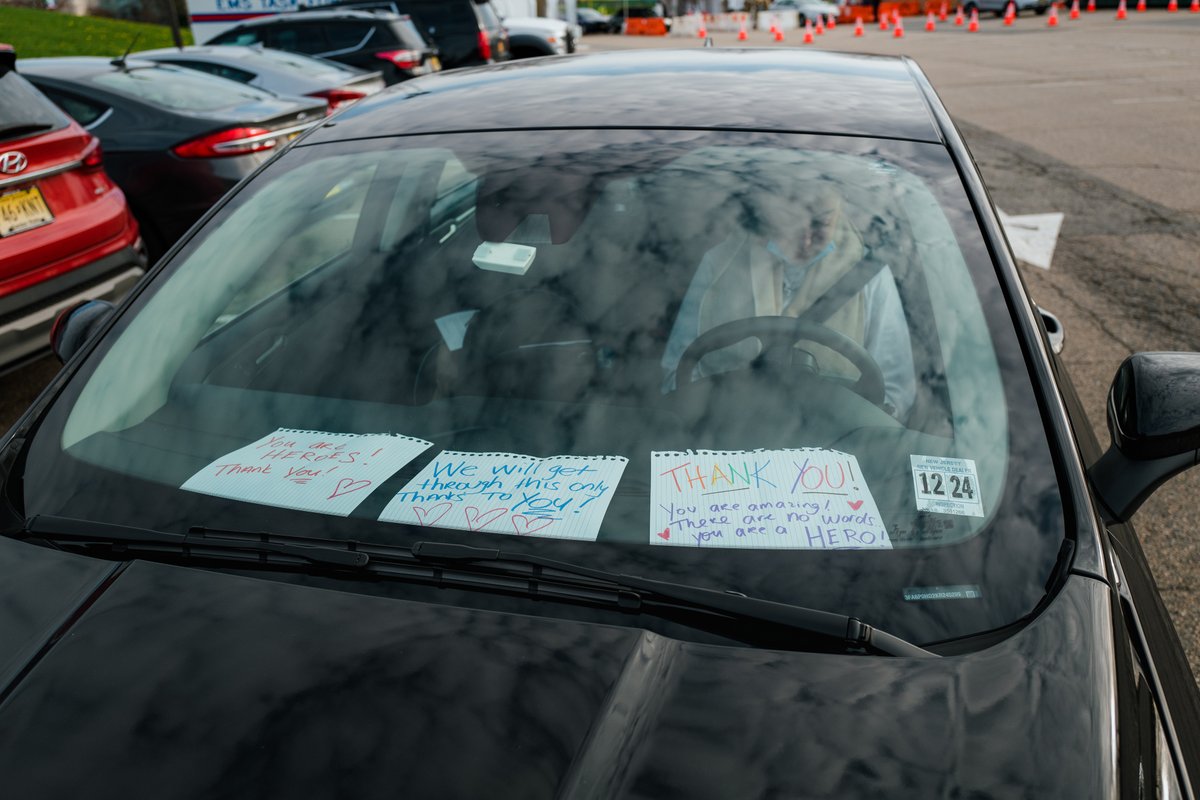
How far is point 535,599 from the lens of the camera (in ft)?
4.08

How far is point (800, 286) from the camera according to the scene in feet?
5.79

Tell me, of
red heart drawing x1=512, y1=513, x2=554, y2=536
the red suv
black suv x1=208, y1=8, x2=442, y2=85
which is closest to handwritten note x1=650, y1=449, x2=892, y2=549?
red heart drawing x1=512, y1=513, x2=554, y2=536

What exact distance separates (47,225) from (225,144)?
1.83 metres

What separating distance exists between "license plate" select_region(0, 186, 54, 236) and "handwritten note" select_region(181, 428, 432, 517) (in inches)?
116

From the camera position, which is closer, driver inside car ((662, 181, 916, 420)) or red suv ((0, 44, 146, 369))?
driver inside car ((662, 181, 916, 420))

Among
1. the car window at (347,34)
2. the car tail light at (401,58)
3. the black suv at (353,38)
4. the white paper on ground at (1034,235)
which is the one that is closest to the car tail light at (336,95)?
the black suv at (353,38)

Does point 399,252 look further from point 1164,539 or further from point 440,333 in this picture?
point 1164,539

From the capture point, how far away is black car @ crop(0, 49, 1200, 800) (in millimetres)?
1030

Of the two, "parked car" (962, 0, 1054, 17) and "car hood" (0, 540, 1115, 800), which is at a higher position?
"car hood" (0, 540, 1115, 800)

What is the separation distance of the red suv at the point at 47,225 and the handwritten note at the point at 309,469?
2.67 m

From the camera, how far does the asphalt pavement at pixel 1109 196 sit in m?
3.31

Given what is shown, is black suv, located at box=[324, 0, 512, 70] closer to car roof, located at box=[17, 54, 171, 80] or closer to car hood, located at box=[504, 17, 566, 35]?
car hood, located at box=[504, 17, 566, 35]

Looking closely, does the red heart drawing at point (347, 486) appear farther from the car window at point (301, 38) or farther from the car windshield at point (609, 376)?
the car window at point (301, 38)

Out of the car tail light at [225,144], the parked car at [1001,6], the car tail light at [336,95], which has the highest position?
the car tail light at [225,144]
